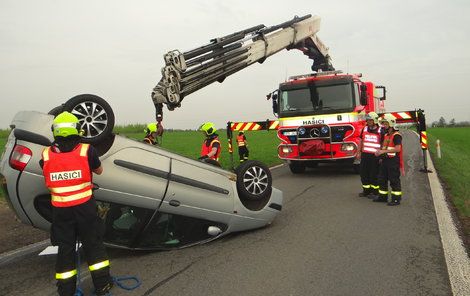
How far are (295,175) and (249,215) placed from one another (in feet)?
20.1

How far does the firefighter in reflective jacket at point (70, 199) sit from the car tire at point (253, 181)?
2.08 m

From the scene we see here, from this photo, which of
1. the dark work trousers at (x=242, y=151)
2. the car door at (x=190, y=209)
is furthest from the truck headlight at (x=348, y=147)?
the dark work trousers at (x=242, y=151)

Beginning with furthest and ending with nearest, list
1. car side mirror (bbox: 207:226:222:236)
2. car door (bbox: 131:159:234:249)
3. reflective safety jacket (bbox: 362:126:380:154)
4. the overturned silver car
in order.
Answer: reflective safety jacket (bbox: 362:126:380:154) < car side mirror (bbox: 207:226:222:236) < car door (bbox: 131:159:234:249) < the overturned silver car

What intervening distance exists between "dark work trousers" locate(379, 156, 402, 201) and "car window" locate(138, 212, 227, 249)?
11.8ft

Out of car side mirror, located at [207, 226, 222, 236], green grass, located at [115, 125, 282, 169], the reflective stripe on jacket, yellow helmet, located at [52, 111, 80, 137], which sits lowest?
green grass, located at [115, 125, 282, 169]

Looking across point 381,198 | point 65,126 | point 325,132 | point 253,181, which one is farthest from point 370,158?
point 65,126

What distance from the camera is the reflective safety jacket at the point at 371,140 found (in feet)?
25.2

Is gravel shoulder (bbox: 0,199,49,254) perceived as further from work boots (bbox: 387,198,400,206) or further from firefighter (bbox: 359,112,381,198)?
firefighter (bbox: 359,112,381,198)

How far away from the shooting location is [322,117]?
10102 millimetres

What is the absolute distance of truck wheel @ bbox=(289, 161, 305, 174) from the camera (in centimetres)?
1138

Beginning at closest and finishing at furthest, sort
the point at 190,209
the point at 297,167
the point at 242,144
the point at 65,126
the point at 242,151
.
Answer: the point at 65,126
the point at 190,209
the point at 297,167
the point at 242,144
the point at 242,151

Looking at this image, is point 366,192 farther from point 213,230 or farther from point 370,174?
point 213,230

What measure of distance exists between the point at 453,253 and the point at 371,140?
359 cm

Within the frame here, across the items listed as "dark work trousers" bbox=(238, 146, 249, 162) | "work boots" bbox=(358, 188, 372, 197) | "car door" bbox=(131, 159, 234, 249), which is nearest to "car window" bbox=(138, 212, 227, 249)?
"car door" bbox=(131, 159, 234, 249)
